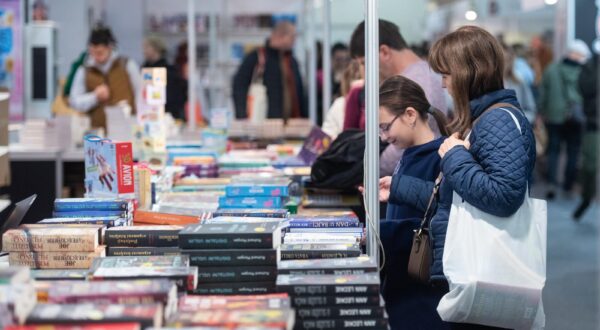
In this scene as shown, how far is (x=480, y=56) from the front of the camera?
3492mm

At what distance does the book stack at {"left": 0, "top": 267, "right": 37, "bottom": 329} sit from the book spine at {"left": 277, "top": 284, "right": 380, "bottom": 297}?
66cm

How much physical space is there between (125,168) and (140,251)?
83 cm

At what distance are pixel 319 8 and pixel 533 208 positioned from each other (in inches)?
355

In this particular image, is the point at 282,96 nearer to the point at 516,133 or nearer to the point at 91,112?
the point at 91,112

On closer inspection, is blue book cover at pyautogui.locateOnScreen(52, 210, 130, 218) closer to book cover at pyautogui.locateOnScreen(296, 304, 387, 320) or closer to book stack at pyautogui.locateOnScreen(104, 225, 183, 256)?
book stack at pyautogui.locateOnScreen(104, 225, 183, 256)

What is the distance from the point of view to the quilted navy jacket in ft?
10.7

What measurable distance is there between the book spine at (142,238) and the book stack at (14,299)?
2.76 feet

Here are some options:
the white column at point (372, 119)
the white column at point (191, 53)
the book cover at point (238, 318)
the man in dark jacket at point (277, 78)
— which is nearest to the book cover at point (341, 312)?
the book cover at point (238, 318)

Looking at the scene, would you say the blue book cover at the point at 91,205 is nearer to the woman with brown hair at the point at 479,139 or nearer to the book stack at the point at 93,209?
the book stack at the point at 93,209

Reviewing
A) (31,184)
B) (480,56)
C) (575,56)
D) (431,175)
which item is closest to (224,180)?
(431,175)

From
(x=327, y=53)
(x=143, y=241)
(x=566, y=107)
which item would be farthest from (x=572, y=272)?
(x=143, y=241)

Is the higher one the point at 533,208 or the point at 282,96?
the point at 282,96

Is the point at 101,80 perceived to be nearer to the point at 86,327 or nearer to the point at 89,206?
the point at 89,206

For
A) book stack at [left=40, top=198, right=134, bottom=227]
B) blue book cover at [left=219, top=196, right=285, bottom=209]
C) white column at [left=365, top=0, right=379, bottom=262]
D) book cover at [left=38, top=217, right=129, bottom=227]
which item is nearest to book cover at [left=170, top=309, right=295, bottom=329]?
white column at [left=365, top=0, right=379, bottom=262]
